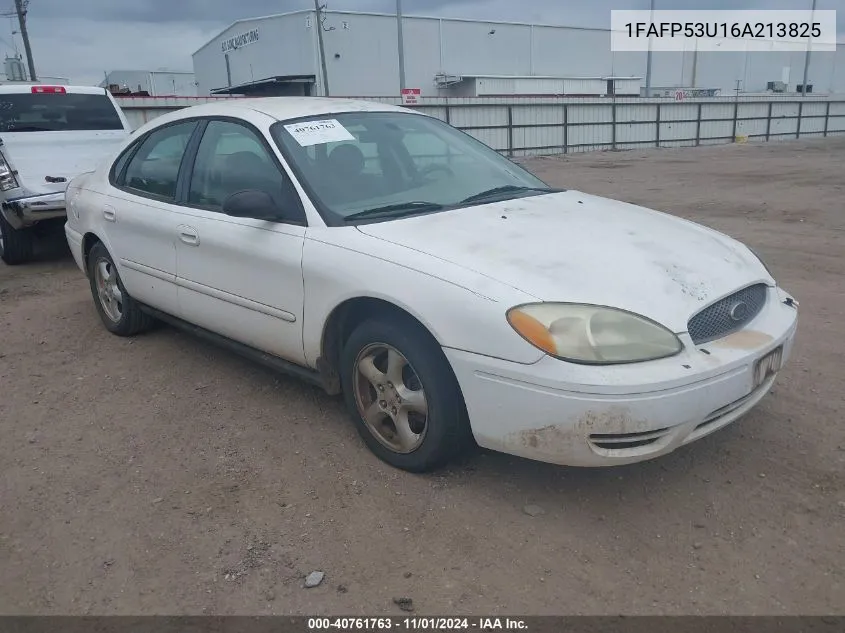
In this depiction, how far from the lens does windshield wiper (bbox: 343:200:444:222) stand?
3236 millimetres

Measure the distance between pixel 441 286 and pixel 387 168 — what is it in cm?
117

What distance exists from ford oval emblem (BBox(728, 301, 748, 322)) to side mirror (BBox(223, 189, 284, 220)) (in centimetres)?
204

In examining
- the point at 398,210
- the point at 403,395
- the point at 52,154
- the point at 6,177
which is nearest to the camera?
the point at 403,395

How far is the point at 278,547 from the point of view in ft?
8.61

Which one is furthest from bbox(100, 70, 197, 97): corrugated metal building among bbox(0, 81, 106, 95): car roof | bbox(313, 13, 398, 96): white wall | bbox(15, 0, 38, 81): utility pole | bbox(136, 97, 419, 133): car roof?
bbox(136, 97, 419, 133): car roof

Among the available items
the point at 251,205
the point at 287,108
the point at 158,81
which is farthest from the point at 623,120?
the point at 158,81

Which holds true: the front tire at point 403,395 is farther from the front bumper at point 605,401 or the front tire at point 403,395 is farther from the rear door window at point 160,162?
the rear door window at point 160,162

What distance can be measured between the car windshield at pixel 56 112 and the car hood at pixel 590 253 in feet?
23.6

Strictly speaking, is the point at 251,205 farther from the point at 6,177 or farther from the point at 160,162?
the point at 6,177

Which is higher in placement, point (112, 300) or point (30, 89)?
point (30, 89)

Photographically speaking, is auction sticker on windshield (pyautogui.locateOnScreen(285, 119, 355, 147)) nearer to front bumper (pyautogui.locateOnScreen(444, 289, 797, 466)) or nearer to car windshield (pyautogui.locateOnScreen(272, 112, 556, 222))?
car windshield (pyautogui.locateOnScreen(272, 112, 556, 222))

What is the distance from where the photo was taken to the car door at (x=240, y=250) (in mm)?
3324

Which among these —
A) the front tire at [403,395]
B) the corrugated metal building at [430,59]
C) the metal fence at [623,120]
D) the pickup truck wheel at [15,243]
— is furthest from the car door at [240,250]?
the corrugated metal building at [430,59]

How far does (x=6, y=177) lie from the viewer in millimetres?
7582
